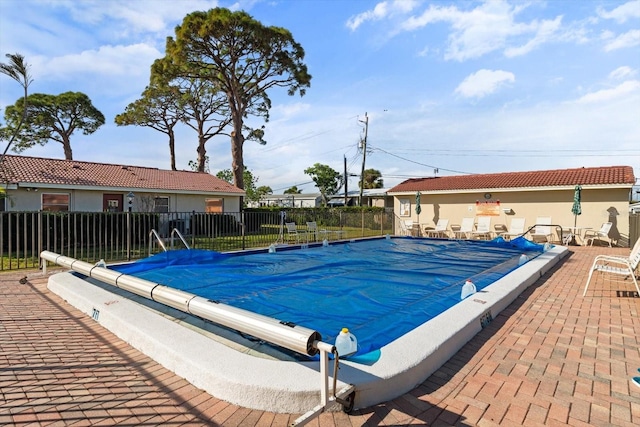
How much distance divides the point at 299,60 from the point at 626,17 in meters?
18.2

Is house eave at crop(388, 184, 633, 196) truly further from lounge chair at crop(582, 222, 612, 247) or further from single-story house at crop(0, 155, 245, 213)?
single-story house at crop(0, 155, 245, 213)

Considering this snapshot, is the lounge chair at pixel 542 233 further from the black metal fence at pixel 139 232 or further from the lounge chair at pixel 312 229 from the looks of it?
the lounge chair at pixel 312 229

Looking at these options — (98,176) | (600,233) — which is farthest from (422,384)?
(98,176)

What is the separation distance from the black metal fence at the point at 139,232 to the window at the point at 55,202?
435 cm

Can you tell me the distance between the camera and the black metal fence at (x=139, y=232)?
9211mm

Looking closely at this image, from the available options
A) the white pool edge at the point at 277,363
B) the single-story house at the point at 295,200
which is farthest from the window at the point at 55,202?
the single-story house at the point at 295,200

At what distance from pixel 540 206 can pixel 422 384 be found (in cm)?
1663

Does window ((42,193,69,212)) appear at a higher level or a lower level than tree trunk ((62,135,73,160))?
lower

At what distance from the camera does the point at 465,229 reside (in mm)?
17234

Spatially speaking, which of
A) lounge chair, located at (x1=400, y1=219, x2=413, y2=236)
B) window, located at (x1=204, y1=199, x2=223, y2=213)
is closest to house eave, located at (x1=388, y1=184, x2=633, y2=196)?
lounge chair, located at (x1=400, y1=219, x2=413, y2=236)

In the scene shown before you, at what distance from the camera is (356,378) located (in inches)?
95.3

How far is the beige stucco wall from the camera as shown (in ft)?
47.0

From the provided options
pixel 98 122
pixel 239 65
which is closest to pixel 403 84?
pixel 239 65

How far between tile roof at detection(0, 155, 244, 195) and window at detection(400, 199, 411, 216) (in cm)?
995
